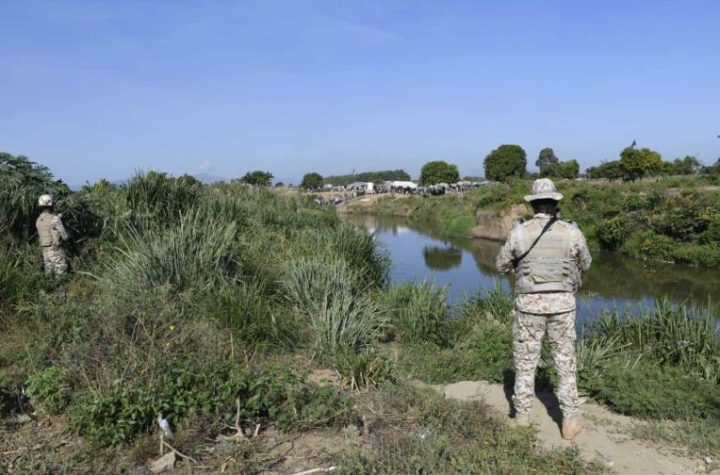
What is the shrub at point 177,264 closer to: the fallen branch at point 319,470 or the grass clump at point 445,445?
the grass clump at point 445,445

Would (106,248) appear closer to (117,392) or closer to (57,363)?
(57,363)

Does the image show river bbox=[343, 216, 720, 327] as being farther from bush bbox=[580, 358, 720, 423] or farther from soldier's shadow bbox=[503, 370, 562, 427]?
bush bbox=[580, 358, 720, 423]

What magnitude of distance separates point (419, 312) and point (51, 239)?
566 centimetres

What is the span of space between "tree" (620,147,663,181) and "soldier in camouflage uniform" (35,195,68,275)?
43253 mm

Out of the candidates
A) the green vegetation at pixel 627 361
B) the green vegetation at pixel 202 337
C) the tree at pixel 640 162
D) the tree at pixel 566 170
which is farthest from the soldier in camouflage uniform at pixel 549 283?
the tree at pixel 566 170

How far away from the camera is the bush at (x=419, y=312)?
7.99 metres

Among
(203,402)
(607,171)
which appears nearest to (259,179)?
(203,402)

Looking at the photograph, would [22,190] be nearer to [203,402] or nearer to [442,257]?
[203,402]

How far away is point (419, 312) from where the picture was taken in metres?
8.18

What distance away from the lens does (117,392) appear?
405 centimetres

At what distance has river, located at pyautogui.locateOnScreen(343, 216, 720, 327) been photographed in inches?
649

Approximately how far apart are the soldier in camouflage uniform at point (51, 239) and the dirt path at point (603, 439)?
20.2 ft

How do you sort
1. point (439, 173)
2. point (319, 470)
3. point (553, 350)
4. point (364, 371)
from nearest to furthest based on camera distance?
point (319, 470) → point (553, 350) → point (364, 371) → point (439, 173)

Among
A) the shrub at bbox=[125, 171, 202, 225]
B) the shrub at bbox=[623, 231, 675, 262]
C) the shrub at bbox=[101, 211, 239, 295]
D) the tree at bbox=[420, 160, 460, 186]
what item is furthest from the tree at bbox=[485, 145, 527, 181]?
the shrub at bbox=[101, 211, 239, 295]
